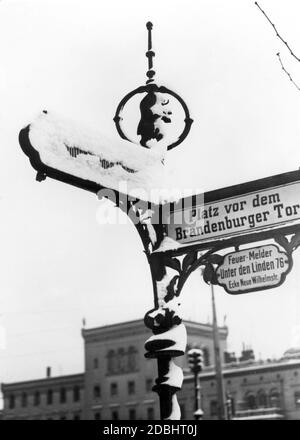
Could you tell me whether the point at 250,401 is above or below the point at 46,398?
below

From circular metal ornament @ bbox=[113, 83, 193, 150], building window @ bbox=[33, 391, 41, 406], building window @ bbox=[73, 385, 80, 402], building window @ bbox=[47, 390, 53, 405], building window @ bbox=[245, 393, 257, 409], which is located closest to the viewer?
circular metal ornament @ bbox=[113, 83, 193, 150]

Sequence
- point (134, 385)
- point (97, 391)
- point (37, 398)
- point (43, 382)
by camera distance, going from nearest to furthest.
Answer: point (134, 385), point (97, 391), point (43, 382), point (37, 398)

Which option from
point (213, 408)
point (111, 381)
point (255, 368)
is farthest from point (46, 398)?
point (255, 368)

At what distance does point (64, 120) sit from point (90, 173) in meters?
0.38

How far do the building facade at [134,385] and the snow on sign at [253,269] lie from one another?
139ft

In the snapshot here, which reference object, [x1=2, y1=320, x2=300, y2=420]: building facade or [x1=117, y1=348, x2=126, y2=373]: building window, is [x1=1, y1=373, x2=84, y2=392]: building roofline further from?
[x1=117, y1=348, x2=126, y2=373]: building window

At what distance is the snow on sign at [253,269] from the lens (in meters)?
4.26

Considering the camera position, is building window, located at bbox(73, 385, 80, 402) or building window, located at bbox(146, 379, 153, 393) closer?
building window, located at bbox(146, 379, 153, 393)

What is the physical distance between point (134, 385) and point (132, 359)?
2.27 m

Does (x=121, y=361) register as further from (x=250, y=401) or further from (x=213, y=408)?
(x=250, y=401)

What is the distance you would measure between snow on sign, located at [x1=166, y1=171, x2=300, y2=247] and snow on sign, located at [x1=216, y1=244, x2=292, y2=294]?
0.14 m

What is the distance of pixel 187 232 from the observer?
181 inches

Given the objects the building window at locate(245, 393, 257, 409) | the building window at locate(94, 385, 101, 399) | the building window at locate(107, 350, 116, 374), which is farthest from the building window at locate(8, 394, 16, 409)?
the building window at locate(245, 393, 257, 409)

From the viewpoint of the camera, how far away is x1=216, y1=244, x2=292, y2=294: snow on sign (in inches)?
168
